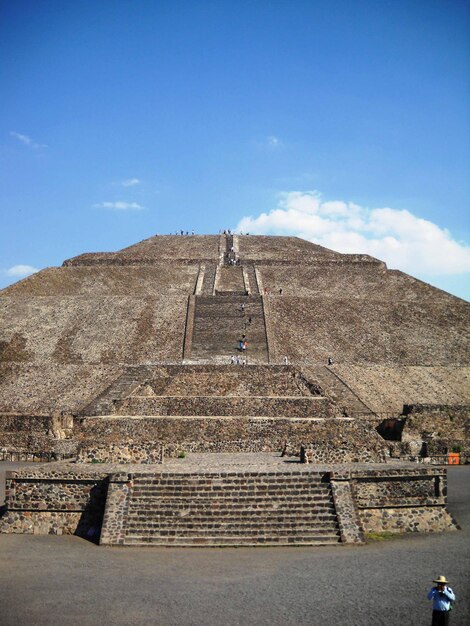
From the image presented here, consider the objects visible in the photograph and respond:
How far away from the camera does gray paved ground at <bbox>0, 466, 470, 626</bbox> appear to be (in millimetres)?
7008

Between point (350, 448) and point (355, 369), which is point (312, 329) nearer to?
point (355, 369)

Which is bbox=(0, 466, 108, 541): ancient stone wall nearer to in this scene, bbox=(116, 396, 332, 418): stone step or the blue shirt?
the blue shirt

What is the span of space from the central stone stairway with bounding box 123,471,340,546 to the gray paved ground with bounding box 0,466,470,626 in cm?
32

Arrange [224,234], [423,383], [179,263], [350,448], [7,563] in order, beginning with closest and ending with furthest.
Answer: [7,563]
[350,448]
[423,383]
[179,263]
[224,234]

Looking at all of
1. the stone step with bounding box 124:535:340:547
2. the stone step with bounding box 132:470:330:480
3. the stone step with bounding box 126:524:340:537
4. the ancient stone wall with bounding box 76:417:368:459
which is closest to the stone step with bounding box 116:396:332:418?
the ancient stone wall with bounding box 76:417:368:459

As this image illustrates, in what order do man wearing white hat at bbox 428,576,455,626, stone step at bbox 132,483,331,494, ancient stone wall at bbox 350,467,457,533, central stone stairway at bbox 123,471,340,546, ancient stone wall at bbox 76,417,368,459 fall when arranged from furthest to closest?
ancient stone wall at bbox 76,417,368,459 → ancient stone wall at bbox 350,467,457,533 → stone step at bbox 132,483,331,494 → central stone stairway at bbox 123,471,340,546 → man wearing white hat at bbox 428,576,455,626

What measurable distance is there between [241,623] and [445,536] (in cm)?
480

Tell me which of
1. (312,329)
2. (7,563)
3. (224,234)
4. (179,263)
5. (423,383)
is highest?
(224,234)

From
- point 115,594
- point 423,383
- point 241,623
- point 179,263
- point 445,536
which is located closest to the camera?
point 241,623

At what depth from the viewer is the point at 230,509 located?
34.0 feet

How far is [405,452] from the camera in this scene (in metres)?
18.1

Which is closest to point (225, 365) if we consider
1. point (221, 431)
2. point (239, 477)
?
point (221, 431)

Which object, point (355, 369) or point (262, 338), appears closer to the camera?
point (355, 369)

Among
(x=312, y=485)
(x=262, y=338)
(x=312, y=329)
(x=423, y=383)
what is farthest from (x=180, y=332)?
(x=312, y=485)
